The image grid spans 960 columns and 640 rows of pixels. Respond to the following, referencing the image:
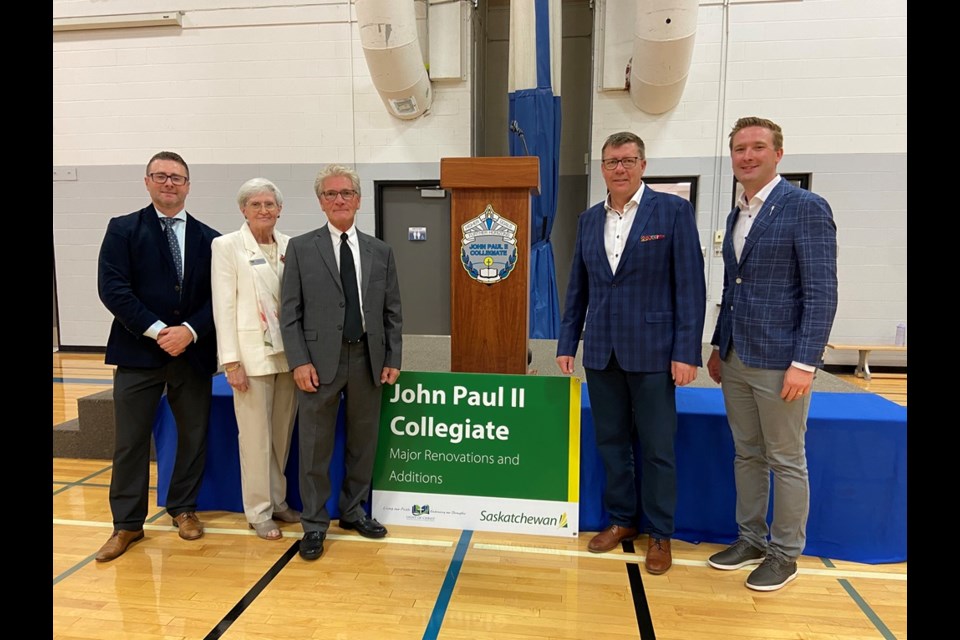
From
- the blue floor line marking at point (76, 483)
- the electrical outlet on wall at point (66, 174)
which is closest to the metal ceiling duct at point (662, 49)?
the blue floor line marking at point (76, 483)

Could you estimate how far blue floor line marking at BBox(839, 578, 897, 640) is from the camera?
66.7 inches

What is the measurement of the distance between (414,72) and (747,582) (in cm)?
456

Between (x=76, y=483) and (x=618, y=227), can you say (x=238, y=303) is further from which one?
(x=76, y=483)

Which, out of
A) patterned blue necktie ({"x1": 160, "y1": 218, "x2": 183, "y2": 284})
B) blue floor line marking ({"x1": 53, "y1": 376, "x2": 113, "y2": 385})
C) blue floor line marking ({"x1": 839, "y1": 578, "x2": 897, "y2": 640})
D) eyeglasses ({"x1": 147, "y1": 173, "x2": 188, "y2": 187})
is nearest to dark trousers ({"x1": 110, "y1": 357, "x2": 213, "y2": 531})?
patterned blue necktie ({"x1": 160, "y1": 218, "x2": 183, "y2": 284})

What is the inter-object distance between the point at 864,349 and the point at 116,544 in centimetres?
581

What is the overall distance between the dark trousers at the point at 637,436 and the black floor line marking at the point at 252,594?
1.29m

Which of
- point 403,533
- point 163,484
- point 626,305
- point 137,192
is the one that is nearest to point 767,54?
point 626,305

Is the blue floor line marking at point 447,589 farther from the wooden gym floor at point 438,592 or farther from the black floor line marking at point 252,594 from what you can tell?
the black floor line marking at point 252,594

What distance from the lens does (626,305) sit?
197cm

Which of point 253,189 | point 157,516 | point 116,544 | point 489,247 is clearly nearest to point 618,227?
point 489,247

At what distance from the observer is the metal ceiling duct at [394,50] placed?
4.48 metres

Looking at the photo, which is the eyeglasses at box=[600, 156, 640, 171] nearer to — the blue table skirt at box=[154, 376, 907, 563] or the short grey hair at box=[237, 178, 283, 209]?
the blue table skirt at box=[154, 376, 907, 563]

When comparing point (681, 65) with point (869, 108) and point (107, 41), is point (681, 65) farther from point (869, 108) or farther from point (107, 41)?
point (107, 41)

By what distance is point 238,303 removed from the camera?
7.10 feet
